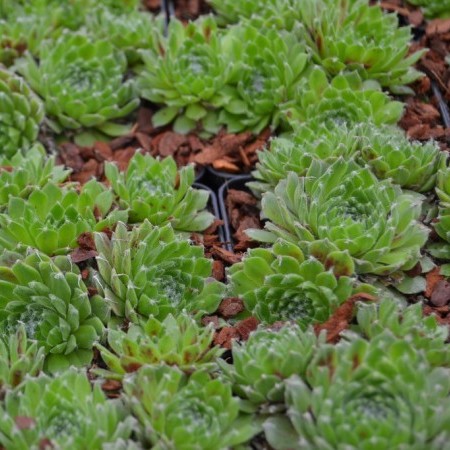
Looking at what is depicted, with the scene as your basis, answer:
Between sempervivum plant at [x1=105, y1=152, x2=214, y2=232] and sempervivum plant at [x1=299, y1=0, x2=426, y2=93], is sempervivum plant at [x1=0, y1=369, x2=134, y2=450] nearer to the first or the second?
sempervivum plant at [x1=105, y1=152, x2=214, y2=232]

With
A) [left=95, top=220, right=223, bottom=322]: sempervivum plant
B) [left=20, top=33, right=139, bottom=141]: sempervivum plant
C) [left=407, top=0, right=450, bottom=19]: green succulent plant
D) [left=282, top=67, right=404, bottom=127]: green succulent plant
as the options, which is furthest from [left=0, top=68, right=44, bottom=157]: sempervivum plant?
[left=407, top=0, right=450, bottom=19]: green succulent plant

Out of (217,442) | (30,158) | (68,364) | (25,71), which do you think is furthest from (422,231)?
(25,71)

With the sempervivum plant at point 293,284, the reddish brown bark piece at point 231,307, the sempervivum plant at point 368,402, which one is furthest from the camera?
the reddish brown bark piece at point 231,307

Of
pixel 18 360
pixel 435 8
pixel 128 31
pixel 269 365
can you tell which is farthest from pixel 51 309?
pixel 435 8

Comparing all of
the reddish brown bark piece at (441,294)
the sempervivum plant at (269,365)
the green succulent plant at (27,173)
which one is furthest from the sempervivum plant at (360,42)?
the sempervivum plant at (269,365)

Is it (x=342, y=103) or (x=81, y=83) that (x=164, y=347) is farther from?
(x=81, y=83)

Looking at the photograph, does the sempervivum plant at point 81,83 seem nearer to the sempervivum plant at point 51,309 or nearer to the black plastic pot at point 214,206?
the black plastic pot at point 214,206
